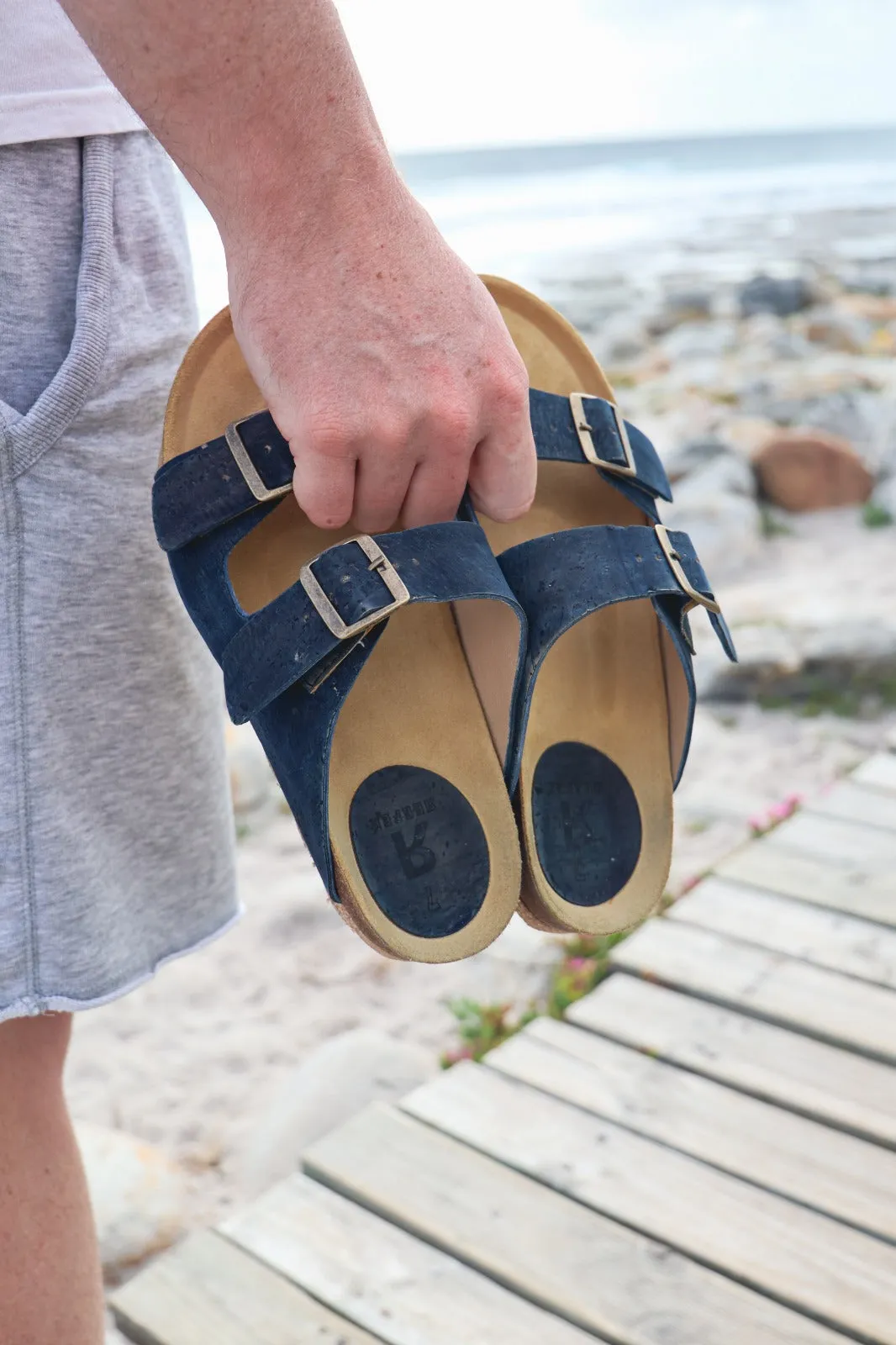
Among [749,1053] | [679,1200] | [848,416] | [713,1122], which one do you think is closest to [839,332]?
[848,416]

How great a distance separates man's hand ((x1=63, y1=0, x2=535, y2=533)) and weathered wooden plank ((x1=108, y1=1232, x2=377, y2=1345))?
1075 millimetres

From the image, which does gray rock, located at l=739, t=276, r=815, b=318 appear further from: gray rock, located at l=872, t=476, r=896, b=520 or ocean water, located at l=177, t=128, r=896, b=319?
gray rock, located at l=872, t=476, r=896, b=520

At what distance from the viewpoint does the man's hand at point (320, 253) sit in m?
0.81

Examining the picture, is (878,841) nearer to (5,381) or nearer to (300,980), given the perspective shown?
(300,980)

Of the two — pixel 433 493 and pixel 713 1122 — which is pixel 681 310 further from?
pixel 433 493

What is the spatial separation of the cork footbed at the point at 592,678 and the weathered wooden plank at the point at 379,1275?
64cm

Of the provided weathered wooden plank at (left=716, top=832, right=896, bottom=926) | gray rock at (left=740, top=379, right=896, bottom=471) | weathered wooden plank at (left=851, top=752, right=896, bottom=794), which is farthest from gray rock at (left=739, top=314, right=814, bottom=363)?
weathered wooden plank at (left=716, top=832, right=896, bottom=926)

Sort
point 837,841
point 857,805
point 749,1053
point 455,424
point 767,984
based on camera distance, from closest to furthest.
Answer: point 455,424 → point 749,1053 → point 767,984 → point 837,841 → point 857,805

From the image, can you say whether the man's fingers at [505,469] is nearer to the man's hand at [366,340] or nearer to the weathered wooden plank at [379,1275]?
the man's hand at [366,340]

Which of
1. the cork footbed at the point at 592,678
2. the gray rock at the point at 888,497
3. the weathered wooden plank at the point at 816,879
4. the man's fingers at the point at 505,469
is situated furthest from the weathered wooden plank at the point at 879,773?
the gray rock at the point at 888,497

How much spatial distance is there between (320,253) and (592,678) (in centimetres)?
63

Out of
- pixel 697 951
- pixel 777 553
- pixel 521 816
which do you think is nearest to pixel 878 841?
pixel 697 951

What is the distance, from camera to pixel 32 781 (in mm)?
999

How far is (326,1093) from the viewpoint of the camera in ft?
7.76
